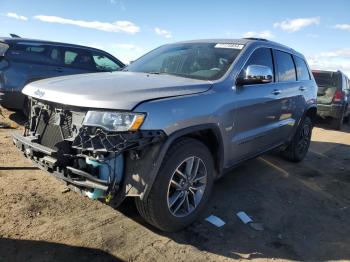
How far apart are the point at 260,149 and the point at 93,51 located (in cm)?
581

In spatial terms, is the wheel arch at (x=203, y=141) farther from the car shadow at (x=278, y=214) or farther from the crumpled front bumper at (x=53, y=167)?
the car shadow at (x=278, y=214)

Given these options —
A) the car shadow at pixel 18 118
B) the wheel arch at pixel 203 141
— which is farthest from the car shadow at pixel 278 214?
the car shadow at pixel 18 118

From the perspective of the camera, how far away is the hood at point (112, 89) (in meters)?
3.12

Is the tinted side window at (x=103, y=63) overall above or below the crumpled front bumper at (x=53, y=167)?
above

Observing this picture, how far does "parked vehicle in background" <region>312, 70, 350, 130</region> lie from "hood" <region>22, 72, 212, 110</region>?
330 inches

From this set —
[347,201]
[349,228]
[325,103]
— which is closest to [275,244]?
[349,228]

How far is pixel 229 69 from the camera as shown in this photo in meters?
4.20

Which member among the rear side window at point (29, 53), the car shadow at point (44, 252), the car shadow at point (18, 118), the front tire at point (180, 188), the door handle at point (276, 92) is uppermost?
the rear side window at point (29, 53)

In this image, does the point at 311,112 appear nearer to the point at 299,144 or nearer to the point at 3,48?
the point at 299,144

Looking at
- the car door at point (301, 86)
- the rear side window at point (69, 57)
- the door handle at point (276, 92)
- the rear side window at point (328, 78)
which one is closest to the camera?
the door handle at point (276, 92)

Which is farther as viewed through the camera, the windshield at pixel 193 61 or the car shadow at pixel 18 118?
the car shadow at pixel 18 118

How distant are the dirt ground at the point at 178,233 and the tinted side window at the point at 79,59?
381 cm

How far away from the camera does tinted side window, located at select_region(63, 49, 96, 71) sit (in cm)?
881

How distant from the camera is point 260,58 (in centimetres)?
488
